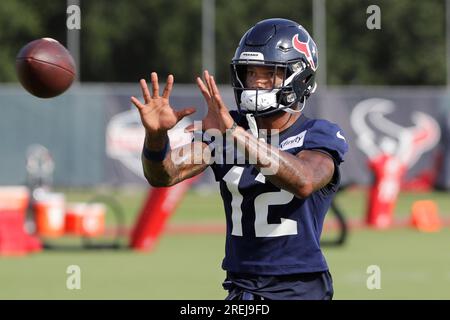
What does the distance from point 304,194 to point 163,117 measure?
29.9 inches

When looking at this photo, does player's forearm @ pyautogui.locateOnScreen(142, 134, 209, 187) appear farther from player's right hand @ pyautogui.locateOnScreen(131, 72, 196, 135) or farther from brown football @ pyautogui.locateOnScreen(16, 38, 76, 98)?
brown football @ pyautogui.locateOnScreen(16, 38, 76, 98)

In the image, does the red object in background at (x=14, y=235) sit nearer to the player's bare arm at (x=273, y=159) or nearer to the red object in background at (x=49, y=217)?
the red object in background at (x=49, y=217)

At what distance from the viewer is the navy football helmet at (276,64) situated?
5.14 m

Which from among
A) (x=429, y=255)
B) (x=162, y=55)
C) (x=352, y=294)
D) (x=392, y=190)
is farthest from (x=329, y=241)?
(x=162, y=55)

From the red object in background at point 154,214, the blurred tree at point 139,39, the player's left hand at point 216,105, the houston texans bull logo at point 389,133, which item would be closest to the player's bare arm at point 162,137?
the player's left hand at point 216,105

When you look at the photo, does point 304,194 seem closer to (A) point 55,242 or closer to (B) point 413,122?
(A) point 55,242

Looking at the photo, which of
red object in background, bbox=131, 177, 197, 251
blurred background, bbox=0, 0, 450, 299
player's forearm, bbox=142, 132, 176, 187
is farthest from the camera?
A: red object in background, bbox=131, 177, 197, 251

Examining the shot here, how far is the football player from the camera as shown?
4.98m

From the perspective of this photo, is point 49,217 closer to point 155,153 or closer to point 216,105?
point 155,153

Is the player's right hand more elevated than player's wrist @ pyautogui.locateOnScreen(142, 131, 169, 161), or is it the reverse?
the player's right hand

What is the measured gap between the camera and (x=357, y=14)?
1777 inches

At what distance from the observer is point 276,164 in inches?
184

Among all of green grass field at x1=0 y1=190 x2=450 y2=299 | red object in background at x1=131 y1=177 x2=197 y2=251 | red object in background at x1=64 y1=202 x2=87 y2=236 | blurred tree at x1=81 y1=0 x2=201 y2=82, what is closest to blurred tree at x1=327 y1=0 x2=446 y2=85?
blurred tree at x1=81 y1=0 x2=201 y2=82

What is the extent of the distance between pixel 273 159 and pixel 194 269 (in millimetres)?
7442
